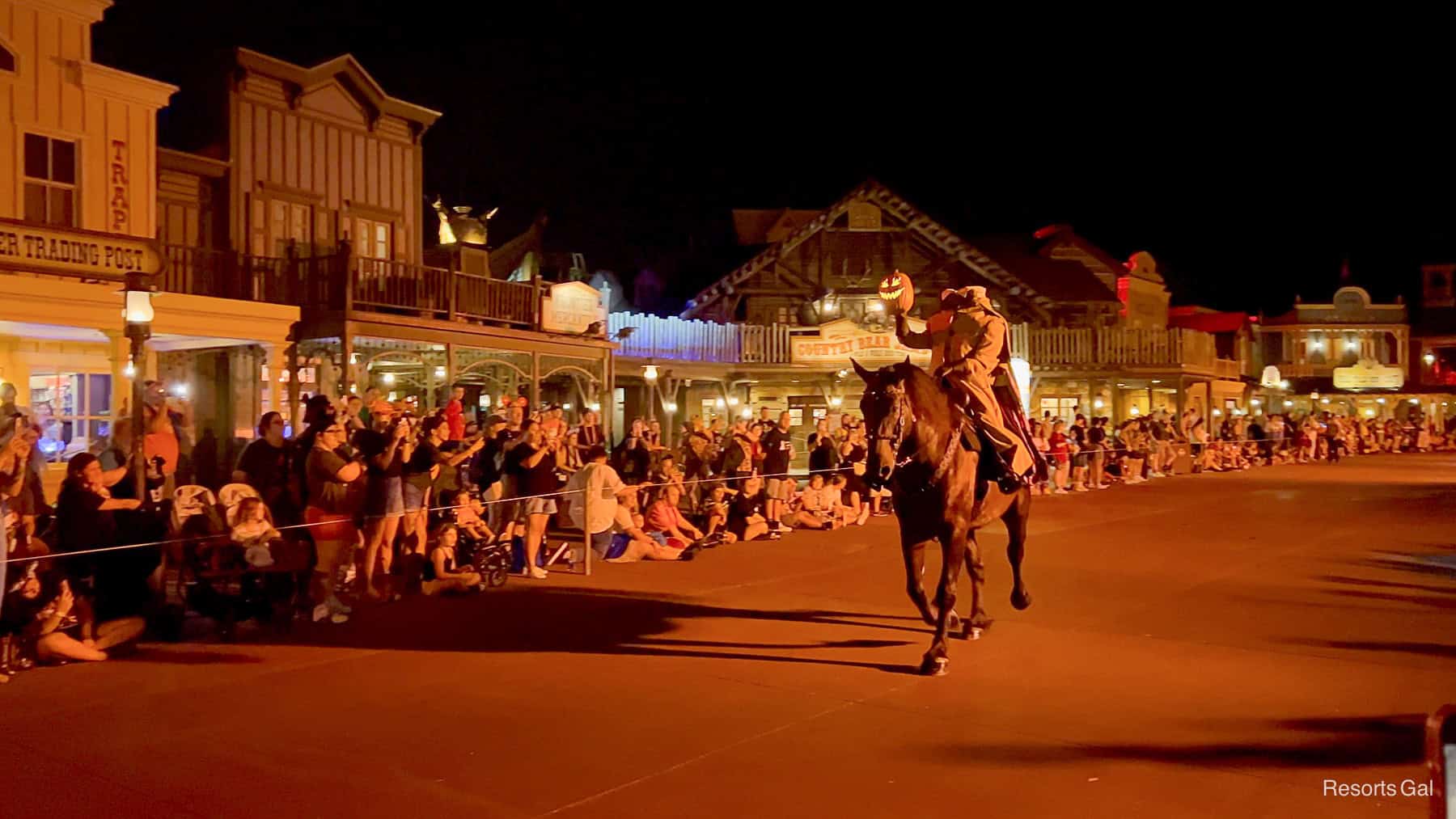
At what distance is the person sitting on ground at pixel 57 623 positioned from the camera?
7938mm

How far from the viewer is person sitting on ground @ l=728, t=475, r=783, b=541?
52.3 ft

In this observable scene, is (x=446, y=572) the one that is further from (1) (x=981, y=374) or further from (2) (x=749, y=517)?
(2) (x=749, y=517)

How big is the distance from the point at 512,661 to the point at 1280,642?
573cm

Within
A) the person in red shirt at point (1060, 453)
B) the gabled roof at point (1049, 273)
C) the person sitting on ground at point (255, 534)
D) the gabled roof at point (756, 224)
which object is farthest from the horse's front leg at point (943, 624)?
the gabled roof at point (756, 224)

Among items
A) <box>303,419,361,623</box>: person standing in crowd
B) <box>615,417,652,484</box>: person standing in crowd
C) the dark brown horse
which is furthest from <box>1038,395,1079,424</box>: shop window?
<box>303,419,361,623</box>: person standing in crowd

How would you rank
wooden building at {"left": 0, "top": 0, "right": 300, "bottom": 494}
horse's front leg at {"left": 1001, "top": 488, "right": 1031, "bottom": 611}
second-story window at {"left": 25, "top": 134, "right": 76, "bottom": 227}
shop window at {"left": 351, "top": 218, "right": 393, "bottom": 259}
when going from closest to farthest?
horse's front leg at {"left": 1001, "top": 488, "right": 1031, "bottom": 611}, wooden building at {"left": 0, "top": 0, "right": 300, "bottom": 494}, second-story window at {"left": 25, "top": 134, "right": 76, "bottom": 227}, shop window at {"left": 351, "top": 218, "right": 393, "bottom": 259}

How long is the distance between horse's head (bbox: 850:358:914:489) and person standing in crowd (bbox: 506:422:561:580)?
18.2 feet

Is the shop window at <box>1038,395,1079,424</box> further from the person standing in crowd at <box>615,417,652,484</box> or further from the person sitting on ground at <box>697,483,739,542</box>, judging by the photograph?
the person standing in crowd at <box>615,417,652,484</box>

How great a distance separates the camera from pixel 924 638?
8.91m

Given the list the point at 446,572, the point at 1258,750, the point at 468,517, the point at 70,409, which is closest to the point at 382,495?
the point at 446,572

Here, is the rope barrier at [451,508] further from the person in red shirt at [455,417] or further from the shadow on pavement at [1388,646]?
the shadow on pavement at [1388,646]

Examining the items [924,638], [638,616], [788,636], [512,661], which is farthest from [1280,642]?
[512,661]

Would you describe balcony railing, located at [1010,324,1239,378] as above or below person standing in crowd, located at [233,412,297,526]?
above

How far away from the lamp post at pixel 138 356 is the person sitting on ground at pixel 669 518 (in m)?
5.79
